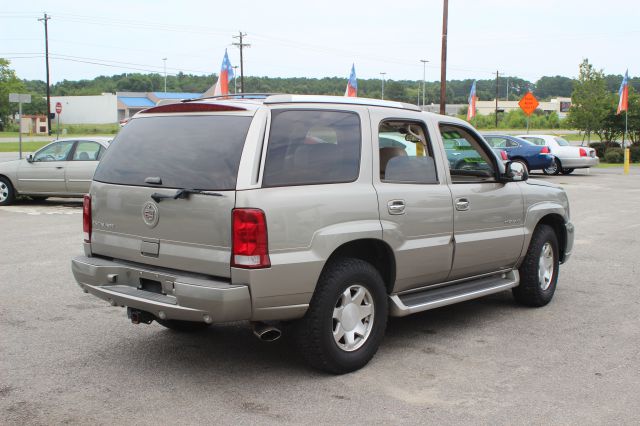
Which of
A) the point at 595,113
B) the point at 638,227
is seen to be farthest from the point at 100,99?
the point at 638,227

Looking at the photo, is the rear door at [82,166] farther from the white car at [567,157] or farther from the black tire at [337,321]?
the white car at [567,157]

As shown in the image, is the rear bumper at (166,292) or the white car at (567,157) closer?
the rear bumper at (166,292)

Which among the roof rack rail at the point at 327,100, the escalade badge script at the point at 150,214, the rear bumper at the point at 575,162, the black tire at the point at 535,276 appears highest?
the roof rack rail at the point at 327,100

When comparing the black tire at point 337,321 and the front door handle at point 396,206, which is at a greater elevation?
the front door handle at point 396,206

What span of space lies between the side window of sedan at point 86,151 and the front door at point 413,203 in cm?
1087

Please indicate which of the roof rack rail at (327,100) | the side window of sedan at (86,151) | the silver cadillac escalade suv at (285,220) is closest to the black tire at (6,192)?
the side window of sedan at (86,151)

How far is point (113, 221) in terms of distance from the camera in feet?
17.2

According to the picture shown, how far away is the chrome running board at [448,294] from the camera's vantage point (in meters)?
5.56

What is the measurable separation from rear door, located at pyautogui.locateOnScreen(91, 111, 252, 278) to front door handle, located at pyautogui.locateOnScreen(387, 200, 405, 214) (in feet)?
4.03

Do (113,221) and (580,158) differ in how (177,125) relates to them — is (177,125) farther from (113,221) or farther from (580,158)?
(580,158)

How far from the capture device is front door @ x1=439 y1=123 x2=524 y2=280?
6.07m

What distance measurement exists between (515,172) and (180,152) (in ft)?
10.3

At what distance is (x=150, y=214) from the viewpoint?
4961 millimetres

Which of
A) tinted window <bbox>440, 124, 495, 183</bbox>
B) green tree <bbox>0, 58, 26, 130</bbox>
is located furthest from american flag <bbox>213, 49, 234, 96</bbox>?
green tree <bbox>0, 58, 26, 130</bbox>
